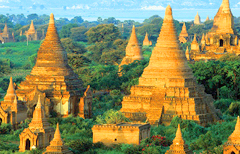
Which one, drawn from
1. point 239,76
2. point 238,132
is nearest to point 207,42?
point 239,76

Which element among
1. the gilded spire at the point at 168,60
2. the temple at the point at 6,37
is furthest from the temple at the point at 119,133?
the temple at the point at 6,37

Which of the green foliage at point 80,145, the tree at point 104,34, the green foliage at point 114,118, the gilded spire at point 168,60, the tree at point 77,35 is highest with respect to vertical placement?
the tree at point 77,35

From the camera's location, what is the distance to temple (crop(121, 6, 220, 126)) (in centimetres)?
4762

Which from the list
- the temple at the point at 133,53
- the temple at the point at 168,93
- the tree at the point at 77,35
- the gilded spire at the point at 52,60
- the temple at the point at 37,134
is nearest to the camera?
the temple at the point at 37,134

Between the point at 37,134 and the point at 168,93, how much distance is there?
35.0 feet

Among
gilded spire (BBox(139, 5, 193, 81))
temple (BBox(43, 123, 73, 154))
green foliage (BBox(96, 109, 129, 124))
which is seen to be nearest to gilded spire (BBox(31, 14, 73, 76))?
gilded spire (BBox(139, 5, 193, 81))

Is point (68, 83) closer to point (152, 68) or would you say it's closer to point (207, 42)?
point (152, 68)

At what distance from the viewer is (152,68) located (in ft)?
167

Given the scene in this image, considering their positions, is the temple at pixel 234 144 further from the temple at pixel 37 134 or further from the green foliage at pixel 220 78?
the green foliage at pixel 220 78

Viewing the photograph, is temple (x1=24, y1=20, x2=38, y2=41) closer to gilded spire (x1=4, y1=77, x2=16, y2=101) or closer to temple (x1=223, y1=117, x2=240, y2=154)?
gilded spire (x1=4, y1=77, x2=16, y2=101)

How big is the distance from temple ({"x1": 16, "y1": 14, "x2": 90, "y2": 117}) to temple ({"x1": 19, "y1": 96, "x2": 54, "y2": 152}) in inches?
279

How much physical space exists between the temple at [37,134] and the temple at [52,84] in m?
7.08

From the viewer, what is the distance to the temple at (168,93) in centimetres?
4762

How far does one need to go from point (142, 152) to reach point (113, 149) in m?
2.49
